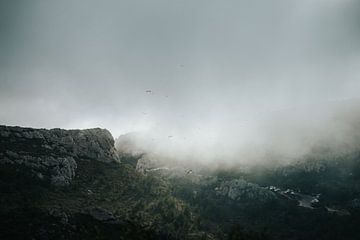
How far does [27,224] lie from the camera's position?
199625 mm

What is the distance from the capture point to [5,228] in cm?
18912

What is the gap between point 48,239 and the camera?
641 ft

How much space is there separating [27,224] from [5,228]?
12.2 meters

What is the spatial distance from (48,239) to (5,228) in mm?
19937

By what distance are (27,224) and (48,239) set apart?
13699 millimetres
